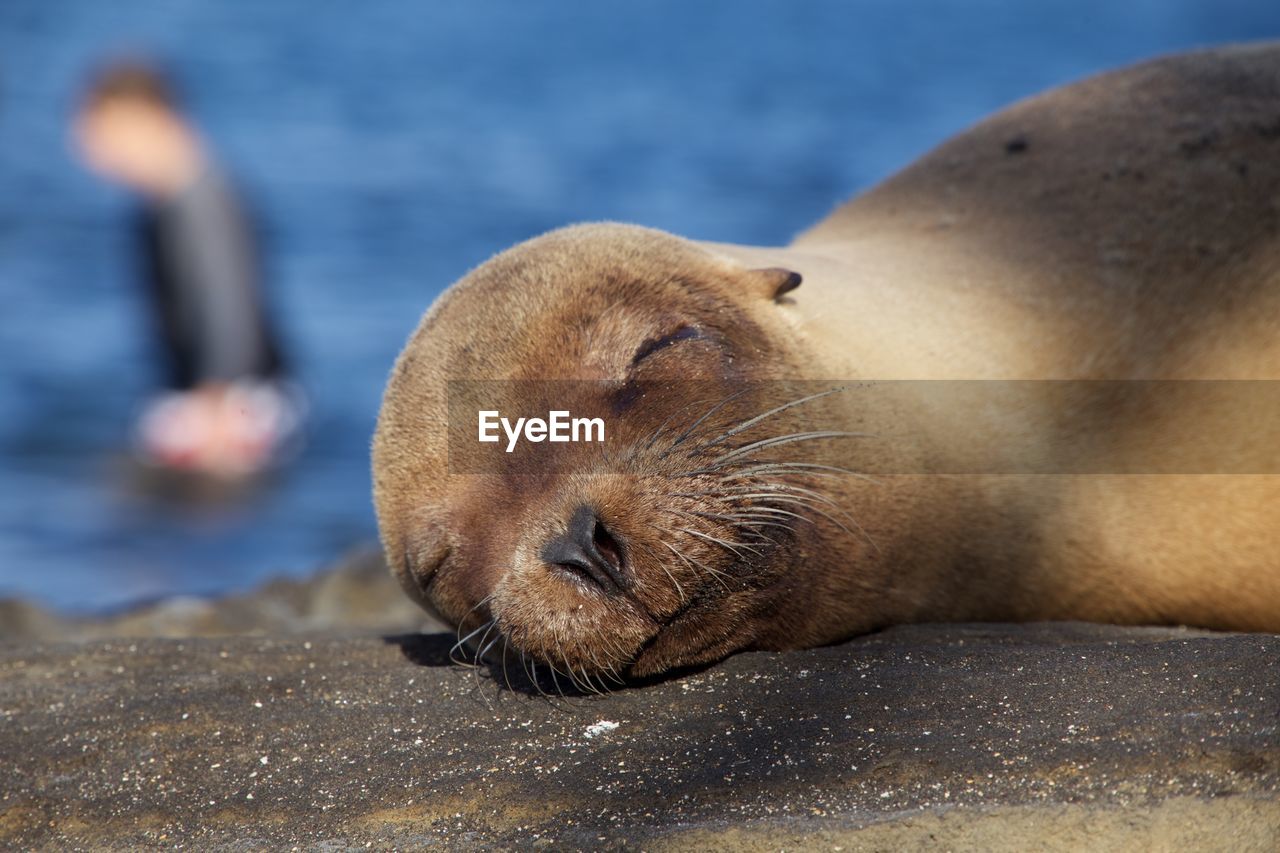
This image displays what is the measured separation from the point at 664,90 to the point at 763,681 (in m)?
20.7

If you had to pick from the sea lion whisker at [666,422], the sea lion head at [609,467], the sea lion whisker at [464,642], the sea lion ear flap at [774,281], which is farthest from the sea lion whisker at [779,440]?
the sea lion whisker at [464,642]

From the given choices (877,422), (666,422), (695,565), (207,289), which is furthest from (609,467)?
(207,289)

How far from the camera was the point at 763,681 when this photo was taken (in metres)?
3.09

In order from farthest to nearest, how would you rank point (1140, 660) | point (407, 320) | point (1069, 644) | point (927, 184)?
point (407, 320), point (927, 184), point (1069, 644), point (1140, 660)

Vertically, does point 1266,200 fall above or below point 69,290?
below

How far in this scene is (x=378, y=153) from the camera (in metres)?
18.7

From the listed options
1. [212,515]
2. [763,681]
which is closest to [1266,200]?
[763,681]

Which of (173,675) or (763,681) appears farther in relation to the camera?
(173,675)

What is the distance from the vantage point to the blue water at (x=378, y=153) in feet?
30.5

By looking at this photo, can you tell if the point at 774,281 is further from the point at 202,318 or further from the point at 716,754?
the point at 202,318

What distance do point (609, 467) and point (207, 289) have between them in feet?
26.5

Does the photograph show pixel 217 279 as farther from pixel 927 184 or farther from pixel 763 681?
pixel 763 681

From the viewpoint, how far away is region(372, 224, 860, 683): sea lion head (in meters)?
3.00

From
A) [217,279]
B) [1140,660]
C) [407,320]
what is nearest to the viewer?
[1140,660]
